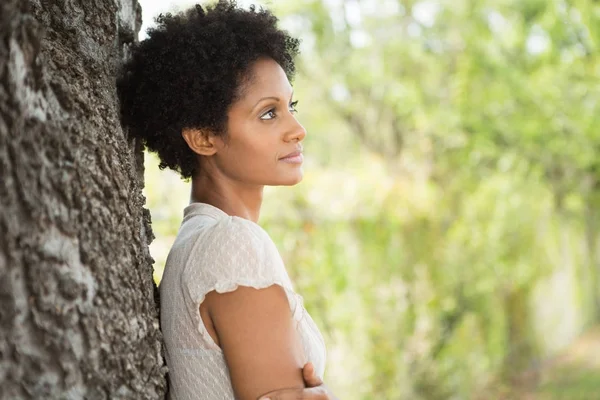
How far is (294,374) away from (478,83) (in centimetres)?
846

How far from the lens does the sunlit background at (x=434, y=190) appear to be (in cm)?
737

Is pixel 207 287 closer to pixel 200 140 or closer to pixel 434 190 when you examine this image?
pixel 200 140

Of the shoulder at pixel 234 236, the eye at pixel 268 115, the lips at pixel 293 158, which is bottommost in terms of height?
the shoulder at pixel 234 236

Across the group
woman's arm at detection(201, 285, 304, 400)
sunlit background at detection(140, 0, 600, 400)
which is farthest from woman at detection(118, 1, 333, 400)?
sunlit background at detection(140, 0, 600, 400)

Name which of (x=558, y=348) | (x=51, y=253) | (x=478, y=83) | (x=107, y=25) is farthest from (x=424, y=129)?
(x=51, y=253)

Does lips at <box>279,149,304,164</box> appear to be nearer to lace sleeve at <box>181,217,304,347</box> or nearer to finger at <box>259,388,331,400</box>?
lace sleeve at <box>181,217,304,347</box>

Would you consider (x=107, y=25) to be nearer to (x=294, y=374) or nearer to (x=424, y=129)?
(x=294, y=374)

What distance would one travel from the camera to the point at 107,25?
203cm

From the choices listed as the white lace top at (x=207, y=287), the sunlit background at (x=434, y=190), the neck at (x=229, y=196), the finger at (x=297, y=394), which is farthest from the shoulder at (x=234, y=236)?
the sunlit background at (x=434, y=190)

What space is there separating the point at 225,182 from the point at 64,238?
80 cm

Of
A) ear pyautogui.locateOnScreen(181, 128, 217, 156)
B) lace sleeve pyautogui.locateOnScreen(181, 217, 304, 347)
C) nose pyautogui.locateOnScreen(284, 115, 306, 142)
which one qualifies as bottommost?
lace sleeve pyautogui.locateOnScreen(181, 217, 304, 347)

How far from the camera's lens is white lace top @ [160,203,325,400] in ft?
6.24

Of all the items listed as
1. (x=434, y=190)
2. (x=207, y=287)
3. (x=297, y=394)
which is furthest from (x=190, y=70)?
(x=434, y=190)

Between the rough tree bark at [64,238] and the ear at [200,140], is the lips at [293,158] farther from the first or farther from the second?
the rough tree bark at [64,238]
